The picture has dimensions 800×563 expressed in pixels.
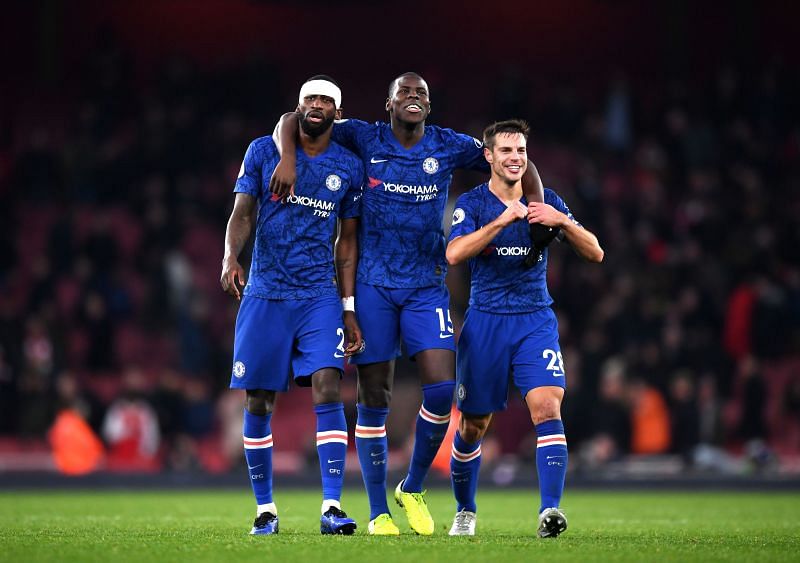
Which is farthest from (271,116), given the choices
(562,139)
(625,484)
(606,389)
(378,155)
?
(378,155)

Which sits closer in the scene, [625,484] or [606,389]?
[625,484]

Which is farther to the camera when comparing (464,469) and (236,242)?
(464,469)

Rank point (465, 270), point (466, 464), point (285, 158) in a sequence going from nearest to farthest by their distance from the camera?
1. point (285, 158)
2. point (466, 464)
3. point (465, 270)

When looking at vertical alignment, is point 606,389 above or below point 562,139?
below

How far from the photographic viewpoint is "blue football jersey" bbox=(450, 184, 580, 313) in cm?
887

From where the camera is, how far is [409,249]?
8984 millimetres

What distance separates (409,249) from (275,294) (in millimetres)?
967

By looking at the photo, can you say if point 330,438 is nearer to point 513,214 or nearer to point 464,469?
point 464,469

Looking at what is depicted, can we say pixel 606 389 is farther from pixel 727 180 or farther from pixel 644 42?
pixel 644 42

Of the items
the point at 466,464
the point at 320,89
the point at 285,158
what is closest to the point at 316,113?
the point at 320,89

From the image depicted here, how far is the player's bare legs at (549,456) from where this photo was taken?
823cm

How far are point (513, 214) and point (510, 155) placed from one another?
579mm

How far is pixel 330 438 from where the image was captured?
853cm

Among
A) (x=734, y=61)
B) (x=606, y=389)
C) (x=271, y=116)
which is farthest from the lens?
(x=734, y=61)
